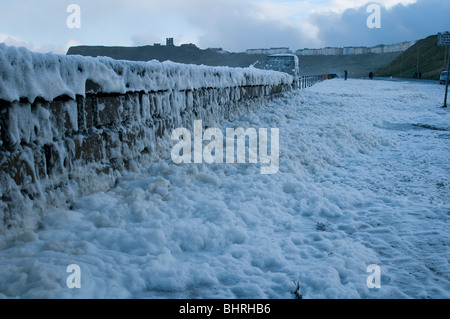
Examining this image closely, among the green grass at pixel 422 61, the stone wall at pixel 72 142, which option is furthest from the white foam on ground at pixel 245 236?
the green grass at pixel 422 61

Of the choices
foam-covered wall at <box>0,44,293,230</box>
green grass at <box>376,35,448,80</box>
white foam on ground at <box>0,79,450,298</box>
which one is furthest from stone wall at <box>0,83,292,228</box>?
green grass at <box>376,35,448,80</box>

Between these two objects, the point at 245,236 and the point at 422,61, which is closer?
the point at 245,236

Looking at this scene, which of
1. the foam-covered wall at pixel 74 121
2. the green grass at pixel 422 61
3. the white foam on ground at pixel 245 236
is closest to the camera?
the white foam on ground at pixel 245 236

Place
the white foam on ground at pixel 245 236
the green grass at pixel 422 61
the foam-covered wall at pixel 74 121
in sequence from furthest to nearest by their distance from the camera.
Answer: the green grass at pixel 422 61, the foam-covered wall at pixel 74 121, the white foam on ground at pixel 245 236

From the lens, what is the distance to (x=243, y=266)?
300 cm

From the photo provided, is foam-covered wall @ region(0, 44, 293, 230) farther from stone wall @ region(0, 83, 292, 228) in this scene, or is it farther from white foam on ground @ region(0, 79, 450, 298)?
white foam on ground @ region(0, 79, 450, 298)

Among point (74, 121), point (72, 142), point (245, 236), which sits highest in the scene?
point (74, 121)

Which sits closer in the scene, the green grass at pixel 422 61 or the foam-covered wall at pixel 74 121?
the foam-covered wall at pixel 74 121

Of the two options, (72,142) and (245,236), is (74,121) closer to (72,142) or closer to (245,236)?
(72,142)

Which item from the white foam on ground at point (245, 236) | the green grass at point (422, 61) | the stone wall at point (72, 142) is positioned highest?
the green grass at point (422, 61)

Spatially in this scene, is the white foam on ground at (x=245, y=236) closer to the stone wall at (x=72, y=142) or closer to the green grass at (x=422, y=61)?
the stone wall at (x=72, y=142)

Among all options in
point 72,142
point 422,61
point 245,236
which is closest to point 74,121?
point 72,142
